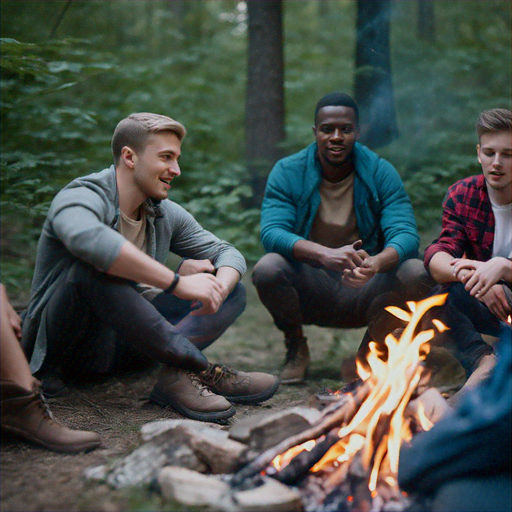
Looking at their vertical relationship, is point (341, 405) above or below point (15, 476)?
above

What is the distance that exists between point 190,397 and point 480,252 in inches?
76.8

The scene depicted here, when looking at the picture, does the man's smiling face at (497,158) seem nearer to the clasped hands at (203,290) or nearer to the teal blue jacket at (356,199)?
the teal blue jacket at (356,199)

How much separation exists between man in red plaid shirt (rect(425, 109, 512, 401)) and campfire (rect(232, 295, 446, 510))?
0.61 m

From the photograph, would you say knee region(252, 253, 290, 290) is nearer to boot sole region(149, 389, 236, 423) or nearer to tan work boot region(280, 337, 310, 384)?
tan work boot region(280, 337, 310, 384)

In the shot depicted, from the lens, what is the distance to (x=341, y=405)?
2357mm

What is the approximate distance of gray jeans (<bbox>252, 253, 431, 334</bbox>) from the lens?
361cm

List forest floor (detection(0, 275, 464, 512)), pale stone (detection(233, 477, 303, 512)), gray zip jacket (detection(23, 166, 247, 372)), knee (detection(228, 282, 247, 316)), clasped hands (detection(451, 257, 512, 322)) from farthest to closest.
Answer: knee (detection(228, 282, 247, 316)) → clasped hands (detection(451, 257, 512, 322)) → gray zip jacket (detection(23, 166, 247, 372)) → forest floor (detection(0, 275, 464, 512)) → pale stone (detection(233, 477, 303, 512))

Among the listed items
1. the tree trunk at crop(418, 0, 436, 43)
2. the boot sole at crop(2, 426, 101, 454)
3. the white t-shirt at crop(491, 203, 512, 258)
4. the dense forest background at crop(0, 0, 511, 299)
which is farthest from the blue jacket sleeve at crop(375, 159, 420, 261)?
the tree trunk at crop(418, 0, 436, 43)

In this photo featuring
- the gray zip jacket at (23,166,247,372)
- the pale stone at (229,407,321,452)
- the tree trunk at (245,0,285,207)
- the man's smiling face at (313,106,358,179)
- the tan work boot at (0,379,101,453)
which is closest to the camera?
the pale stone at (229,407,321,452)

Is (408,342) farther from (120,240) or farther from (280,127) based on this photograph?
(280,127)

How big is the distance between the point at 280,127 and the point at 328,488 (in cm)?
471

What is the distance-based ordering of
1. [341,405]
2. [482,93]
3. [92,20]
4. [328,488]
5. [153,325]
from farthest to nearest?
[92,20] < [482,93] < [153,325] < [341,405] < [328,488]

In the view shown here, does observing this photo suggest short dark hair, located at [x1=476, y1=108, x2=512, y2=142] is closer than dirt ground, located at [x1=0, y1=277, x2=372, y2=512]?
No

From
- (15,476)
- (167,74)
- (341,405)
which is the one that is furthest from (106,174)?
(167,74)
